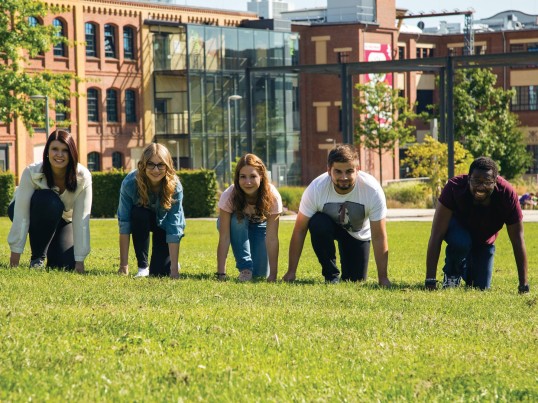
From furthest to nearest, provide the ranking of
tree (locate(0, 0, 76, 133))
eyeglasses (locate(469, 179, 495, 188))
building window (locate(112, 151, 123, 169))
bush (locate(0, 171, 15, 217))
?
building window (locate(112, 151, 123, 169)) → tree (locate(0, 0, 76, 133)) → bush (locate(0, 171, 15, 217)) → eyeglasses (locate(469, 179, 495, 188))

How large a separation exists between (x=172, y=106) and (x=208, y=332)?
55.6 meters

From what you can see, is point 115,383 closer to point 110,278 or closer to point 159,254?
point 110,278

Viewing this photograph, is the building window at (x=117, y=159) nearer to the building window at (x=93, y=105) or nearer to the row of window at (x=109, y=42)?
the building window at (x=93, y=105)

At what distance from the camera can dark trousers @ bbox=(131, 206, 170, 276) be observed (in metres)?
9.94

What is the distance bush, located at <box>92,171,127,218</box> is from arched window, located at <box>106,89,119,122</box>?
2106cm

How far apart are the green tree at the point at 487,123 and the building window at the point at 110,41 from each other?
19.1 meters

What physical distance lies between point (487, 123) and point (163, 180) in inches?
2052

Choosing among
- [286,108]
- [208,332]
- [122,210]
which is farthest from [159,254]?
[286,108]

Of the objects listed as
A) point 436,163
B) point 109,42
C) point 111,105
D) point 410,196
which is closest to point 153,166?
point 436,163

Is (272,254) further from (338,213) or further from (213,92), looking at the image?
(213,92)

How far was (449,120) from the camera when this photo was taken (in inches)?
1099

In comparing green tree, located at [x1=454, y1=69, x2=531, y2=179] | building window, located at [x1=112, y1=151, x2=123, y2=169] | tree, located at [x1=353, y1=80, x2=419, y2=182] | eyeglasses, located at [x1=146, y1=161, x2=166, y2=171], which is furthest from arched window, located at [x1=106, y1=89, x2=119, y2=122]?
eyeglasses, located at [x1=146, y1=161, x2=166, y2=171]

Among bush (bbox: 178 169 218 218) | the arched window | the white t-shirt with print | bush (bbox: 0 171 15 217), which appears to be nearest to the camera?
the white t-shirt with print

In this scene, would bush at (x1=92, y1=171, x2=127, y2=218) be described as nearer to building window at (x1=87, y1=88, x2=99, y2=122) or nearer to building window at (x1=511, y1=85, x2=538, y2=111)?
building window at (x1=87, y1=88, x2=99, y2=122)
